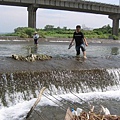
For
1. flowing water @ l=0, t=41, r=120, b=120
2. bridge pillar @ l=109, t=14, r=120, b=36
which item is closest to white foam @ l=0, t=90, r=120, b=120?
flowing water @ l=0, t=41, r=120, b=120

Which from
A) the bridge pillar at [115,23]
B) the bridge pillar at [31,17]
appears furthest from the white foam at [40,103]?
the bridge pillar at [115,23]

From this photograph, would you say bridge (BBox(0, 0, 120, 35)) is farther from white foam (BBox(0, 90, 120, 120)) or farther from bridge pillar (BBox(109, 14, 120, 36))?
white foam (BBox(0, 90, 120, 120))

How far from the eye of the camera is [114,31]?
6134cm

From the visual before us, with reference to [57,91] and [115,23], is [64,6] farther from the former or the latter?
[57,91]

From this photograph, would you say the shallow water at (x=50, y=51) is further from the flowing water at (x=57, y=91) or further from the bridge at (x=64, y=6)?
the bridge at (x=64, y=6)

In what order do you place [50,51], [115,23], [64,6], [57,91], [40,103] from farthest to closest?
[115,23] < [64,6] < [50,51] < [57,91] < [40,103]

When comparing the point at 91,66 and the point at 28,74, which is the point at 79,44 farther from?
the point at 28,74

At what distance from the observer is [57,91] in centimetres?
1001

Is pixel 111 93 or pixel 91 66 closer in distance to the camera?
pixel 111 93

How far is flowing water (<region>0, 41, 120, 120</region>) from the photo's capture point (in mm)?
8250

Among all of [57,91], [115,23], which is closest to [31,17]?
[115,23]

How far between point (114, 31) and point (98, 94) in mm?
52860

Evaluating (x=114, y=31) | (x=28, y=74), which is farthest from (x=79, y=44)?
(x=114, y=31)

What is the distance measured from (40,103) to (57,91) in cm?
131
